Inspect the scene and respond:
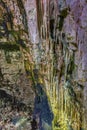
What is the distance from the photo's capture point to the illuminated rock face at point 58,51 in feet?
7.60

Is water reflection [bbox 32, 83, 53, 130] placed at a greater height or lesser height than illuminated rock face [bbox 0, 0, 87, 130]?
lesser

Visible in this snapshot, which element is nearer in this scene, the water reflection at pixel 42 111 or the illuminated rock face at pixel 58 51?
the illuminated rock face at pixel 58 51

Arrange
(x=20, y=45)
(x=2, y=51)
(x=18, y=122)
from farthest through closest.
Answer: (x=18, y=122)
(x=2, y=51)
(x=20, y=45)

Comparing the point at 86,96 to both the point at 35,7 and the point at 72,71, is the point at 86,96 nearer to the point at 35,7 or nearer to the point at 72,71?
the point at 72,71

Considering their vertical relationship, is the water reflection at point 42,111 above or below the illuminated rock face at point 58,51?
below

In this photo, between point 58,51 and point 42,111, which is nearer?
point 58,51

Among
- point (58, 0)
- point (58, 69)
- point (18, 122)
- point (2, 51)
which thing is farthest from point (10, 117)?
point (58, 0)

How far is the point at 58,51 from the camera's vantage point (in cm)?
261

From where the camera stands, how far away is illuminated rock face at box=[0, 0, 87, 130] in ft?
7.60

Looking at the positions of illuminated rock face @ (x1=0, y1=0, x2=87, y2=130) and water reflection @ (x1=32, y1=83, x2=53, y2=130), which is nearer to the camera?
illuminated rock face @ (x1=0, y1=0, x2=87, y2=130)

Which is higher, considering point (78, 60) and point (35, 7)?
point (35, 7)

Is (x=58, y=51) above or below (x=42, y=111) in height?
A: above

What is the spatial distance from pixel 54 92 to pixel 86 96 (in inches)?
19.5

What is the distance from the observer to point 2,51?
11.3 ft
